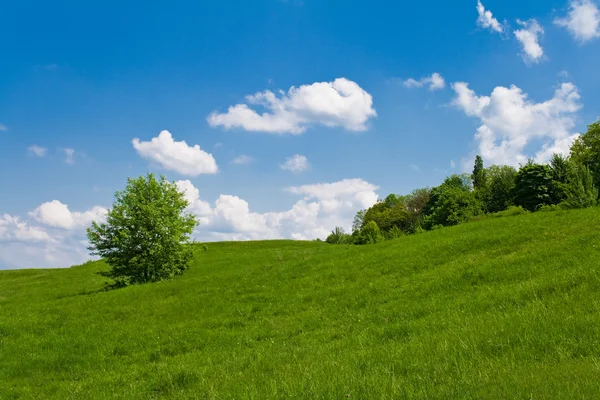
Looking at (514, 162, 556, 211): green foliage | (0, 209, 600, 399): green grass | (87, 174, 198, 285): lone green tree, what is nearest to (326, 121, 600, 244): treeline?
(514, 162, 556, 211): green foliage

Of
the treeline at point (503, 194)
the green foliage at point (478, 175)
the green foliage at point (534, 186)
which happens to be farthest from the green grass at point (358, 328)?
the green foliage at point (478, 175)

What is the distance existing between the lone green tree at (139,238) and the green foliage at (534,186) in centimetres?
7246

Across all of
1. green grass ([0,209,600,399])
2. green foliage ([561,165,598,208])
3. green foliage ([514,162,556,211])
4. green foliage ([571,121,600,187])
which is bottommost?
green grass ([0,209,600,399])

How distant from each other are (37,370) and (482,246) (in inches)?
902

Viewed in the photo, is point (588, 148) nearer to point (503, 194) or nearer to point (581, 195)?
point (503, 194)

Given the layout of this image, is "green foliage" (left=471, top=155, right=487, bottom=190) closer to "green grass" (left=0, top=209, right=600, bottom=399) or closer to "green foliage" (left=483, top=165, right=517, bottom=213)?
"green foliage" (left=483, top=165, right=517, bottom=213)

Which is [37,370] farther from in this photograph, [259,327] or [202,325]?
[259,327]

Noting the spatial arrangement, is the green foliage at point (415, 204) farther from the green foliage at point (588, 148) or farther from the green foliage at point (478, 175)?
the green foliage at point (588, 148)

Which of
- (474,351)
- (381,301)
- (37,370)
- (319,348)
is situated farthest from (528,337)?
(37,370)

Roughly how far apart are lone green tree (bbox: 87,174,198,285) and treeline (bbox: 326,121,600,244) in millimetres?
33573

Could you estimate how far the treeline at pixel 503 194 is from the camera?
37594 mm

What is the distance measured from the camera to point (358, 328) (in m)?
13.8

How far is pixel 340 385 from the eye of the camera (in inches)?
254

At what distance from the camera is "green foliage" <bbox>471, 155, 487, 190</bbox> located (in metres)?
128
